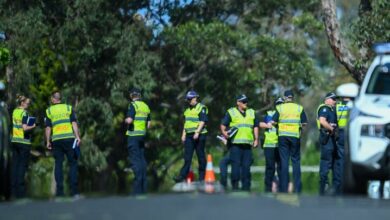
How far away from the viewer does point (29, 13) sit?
34.4m

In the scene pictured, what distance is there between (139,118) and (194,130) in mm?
1595

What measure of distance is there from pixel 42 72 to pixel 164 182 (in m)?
8.28

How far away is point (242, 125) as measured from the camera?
835 inches

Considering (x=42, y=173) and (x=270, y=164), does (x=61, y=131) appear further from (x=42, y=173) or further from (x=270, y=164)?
(x=42, y=173)

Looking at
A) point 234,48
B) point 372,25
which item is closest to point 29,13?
point 234,48

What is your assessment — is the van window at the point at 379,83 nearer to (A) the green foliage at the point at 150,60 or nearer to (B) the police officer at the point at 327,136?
(B) the police officer at the point at 327,136

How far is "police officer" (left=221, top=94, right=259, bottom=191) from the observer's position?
2112 cm

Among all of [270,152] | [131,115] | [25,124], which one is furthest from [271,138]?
[25,124]

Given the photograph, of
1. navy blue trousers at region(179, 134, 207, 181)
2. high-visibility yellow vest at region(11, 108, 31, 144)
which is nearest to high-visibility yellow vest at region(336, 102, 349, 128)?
navy blue trousers at region(179, 134, 207, 181)

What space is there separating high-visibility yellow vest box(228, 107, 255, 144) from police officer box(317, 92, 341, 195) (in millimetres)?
1162

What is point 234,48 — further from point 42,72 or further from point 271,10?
point 42,72

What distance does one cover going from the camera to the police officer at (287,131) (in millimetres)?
20578

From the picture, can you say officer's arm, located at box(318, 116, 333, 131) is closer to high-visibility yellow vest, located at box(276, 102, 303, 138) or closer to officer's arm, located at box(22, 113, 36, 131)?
high-visibility yellow vest, located at box(276, 102, 303, 138)

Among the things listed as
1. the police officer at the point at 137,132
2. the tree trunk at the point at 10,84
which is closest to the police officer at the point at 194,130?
the police officer at the point at 137,132
